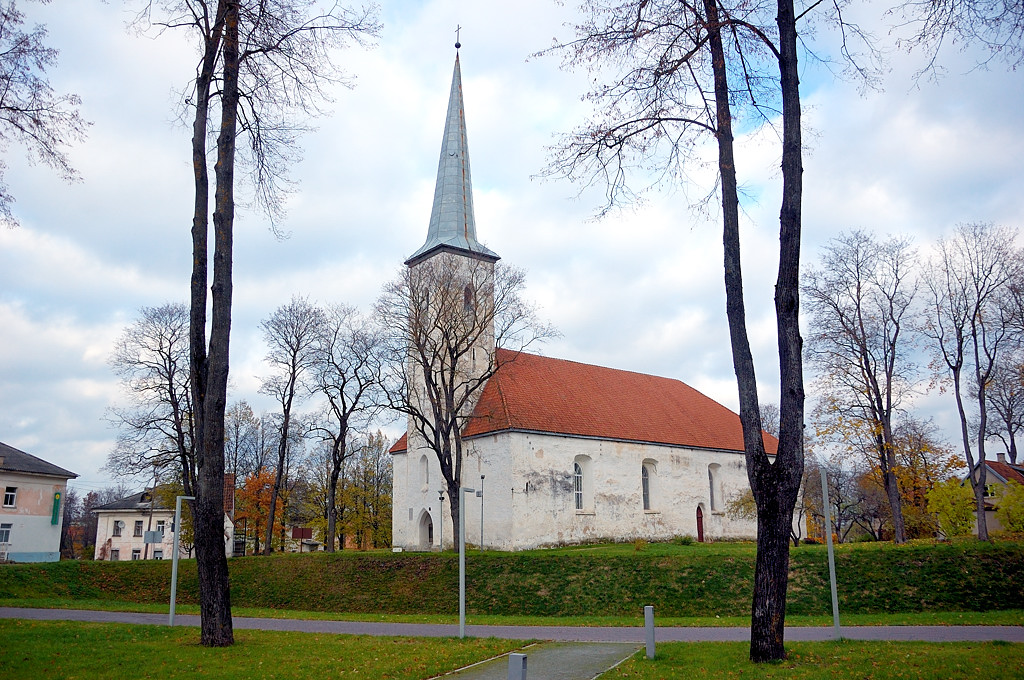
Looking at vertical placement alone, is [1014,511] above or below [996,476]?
below

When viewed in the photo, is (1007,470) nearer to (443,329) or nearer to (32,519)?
(443,329)

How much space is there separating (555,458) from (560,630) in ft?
57.5

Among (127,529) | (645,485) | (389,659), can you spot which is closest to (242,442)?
(127,529)

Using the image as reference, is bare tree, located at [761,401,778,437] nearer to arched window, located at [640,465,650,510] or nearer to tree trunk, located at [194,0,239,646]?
arched window, located at [640,465,650,510]

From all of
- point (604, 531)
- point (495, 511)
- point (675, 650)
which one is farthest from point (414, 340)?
point (675, 650)

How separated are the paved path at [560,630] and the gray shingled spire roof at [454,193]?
2239cm

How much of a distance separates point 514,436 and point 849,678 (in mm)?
24222

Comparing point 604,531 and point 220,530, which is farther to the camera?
point 604,531

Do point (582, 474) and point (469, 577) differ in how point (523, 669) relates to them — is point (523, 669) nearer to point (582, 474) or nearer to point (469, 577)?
point (469, 577)

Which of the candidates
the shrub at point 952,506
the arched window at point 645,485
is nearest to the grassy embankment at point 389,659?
the shrub at point 952,506

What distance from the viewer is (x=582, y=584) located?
68.7 feet

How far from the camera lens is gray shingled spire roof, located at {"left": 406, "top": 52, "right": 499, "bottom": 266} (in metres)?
37.0

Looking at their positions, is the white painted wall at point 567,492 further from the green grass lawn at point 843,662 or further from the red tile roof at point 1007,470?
the green grass lawn at point 843,662

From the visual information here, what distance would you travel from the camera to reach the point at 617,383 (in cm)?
4178
